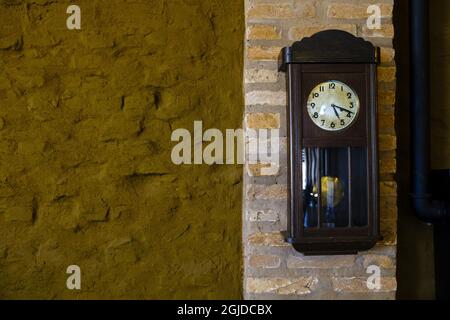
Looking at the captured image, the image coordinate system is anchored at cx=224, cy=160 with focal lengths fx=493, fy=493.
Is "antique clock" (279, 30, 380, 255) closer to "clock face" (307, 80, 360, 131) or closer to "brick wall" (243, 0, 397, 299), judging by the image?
"clock face" (307, 80, 360, 131)

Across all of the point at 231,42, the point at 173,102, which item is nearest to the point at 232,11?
the point at 231,42

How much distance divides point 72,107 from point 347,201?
1.08 meters

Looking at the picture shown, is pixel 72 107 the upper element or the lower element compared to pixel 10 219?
upper

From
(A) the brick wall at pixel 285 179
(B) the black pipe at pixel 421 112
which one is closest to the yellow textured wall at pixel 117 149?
(A) the brick wall at pixel 285 179

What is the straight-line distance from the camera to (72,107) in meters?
1.88

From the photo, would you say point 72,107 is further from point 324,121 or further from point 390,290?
point 390,290

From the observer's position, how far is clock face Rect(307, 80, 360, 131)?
5.37ft

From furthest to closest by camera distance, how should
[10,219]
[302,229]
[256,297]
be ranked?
[10,219] → [256,297] → [302,229]

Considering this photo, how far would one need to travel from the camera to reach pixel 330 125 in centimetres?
163

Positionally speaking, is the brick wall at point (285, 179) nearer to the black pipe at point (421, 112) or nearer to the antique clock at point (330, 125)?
the antique clock at point (330, 125)

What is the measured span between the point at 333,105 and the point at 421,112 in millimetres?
540

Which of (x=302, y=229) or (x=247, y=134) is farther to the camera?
(x=247, y=134)

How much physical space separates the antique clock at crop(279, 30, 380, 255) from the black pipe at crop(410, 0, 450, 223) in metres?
0.42

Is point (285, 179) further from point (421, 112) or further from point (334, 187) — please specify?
point (421, 112)
